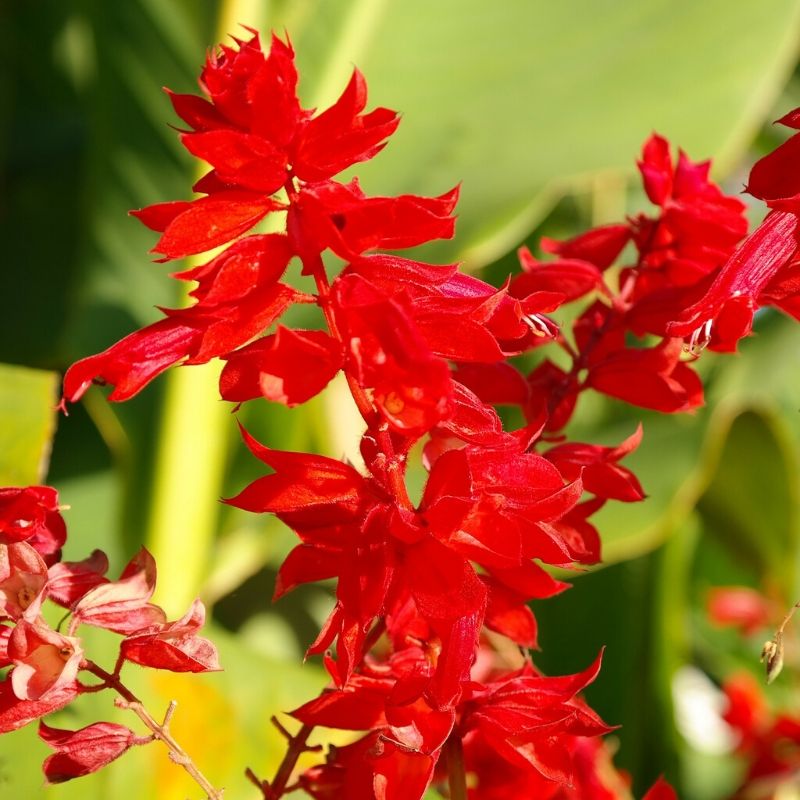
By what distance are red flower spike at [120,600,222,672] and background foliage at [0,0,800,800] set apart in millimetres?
526

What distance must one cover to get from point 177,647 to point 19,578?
0.06 metres

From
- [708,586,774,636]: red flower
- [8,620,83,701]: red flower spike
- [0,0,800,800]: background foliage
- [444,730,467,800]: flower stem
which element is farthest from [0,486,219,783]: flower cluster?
[708,586,774,636]: red flower

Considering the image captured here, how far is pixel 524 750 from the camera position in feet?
1.39

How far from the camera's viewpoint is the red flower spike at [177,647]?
0.38 metres

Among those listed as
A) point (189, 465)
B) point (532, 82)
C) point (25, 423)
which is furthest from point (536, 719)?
point (532, 82)

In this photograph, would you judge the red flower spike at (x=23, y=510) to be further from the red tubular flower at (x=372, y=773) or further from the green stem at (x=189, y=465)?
the green stem at (x=189, y=465)

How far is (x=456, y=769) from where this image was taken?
1.38 ft

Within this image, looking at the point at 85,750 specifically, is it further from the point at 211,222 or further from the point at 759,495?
the point at 759,495

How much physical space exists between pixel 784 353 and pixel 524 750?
1368mm

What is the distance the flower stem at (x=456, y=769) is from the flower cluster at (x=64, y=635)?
4.1 inches

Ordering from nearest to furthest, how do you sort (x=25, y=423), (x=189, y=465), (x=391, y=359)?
(x=391, y=359) → (x=25, y=423) → (x=189, y=465)

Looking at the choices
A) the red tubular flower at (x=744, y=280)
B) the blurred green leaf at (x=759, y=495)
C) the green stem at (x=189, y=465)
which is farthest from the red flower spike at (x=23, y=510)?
the blurred green leaf at (x=759, y=495)

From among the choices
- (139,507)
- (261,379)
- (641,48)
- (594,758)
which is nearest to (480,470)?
(261,379)

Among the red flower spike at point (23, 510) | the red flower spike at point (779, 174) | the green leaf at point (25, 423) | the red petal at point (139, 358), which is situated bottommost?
the green leaf at point (25, 423)
